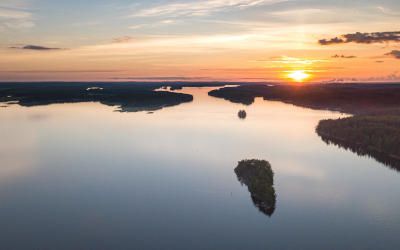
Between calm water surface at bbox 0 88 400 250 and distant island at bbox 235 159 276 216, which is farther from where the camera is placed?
distant island at bbox 235 159 276 216

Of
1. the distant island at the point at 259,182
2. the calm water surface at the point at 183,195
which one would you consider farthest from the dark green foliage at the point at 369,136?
the distant island at the point at 259,182

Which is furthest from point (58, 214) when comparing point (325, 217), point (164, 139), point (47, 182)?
point (164, 139)

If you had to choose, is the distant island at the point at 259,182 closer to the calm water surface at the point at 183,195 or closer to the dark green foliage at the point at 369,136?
the calm water surface at the point at 183,195

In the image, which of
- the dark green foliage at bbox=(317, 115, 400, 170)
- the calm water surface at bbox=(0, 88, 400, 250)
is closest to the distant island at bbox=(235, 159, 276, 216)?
the calm water surface at bbox=(0, 88, 400, 250)

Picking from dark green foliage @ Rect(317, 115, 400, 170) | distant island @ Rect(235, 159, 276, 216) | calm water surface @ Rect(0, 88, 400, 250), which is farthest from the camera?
dark green foliage @ Rect(317, 115, 400, 170)

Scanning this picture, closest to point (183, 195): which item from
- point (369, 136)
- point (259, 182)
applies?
point (259, 182)

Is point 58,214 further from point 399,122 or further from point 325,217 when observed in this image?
point 399,122

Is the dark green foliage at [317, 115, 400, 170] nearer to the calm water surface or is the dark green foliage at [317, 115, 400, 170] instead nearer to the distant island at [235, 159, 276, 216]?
the calm water surface
